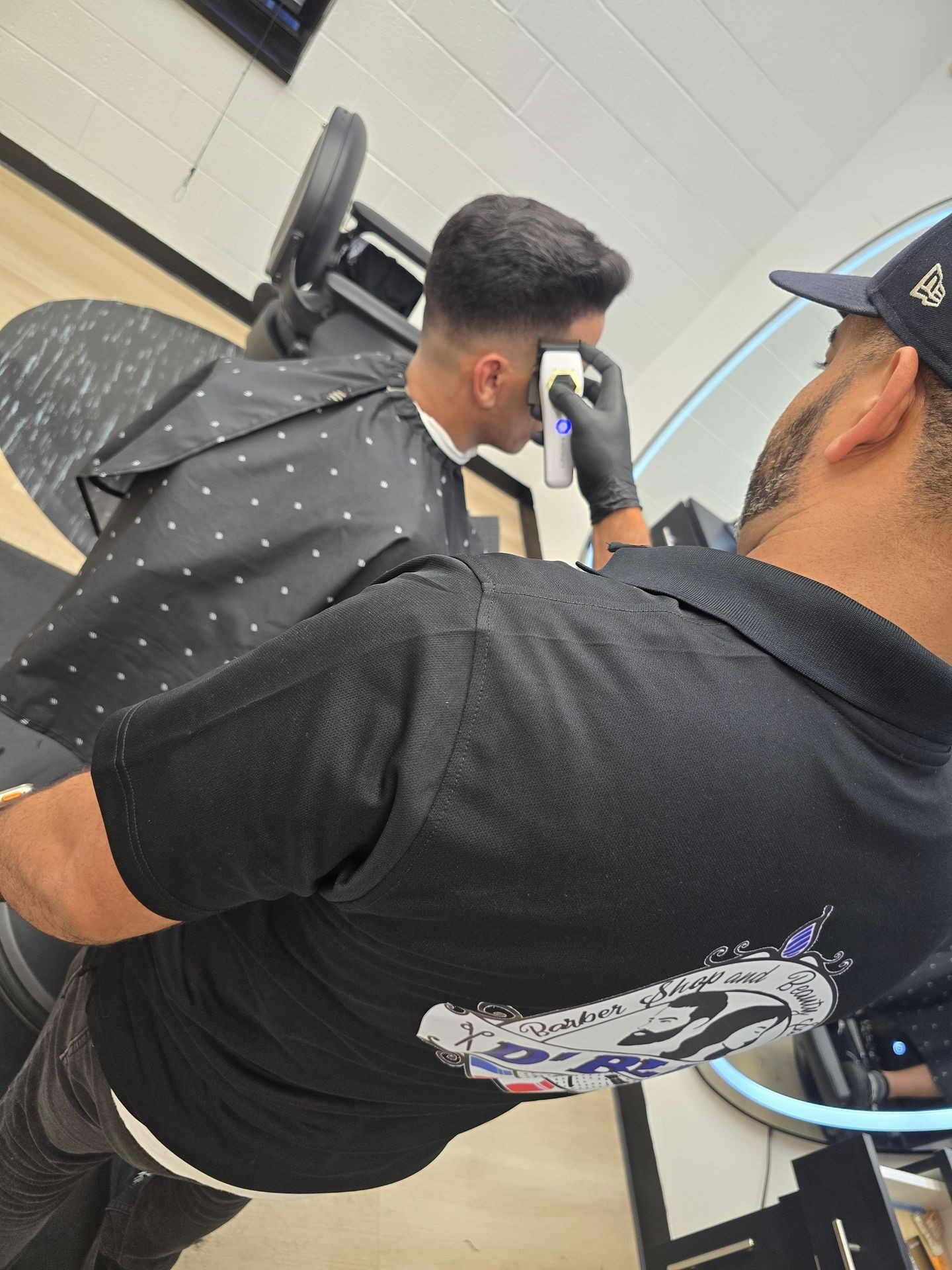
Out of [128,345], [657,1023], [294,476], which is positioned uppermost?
[657,1023]

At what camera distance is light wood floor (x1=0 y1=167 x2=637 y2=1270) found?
4.06 ft

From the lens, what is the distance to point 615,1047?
0.57 metres

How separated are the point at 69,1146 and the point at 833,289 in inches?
39.0

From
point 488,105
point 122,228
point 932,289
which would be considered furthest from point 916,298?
point 122,228

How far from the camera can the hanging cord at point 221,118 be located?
2352mm

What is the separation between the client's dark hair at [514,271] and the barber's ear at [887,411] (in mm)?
906

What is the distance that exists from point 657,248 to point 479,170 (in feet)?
2.23

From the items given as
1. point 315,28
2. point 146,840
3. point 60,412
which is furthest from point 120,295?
point 146,840

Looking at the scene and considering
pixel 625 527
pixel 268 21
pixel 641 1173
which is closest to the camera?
pixel 625 527

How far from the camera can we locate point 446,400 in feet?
4.57

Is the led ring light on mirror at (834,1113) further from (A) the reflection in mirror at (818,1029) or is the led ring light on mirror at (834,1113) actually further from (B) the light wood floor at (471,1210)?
(B) the light wood floor at (471,1210)

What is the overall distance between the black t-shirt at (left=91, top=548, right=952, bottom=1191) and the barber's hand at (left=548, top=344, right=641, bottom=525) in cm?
72

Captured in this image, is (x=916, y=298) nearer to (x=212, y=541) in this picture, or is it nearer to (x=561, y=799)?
(x=561, y=799)

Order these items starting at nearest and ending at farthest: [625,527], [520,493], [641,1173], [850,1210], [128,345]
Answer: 1. [850,1210]
2. [625,527]
3. [641,1173]
4. [128,345]
5. [520,493]
